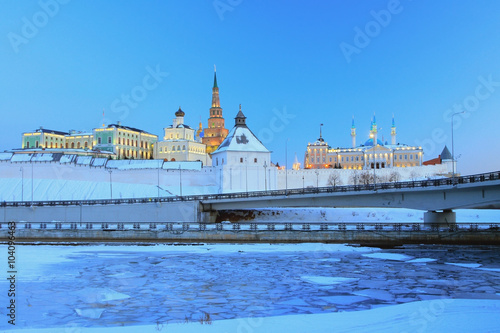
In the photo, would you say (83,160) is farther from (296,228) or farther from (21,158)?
(296,228)

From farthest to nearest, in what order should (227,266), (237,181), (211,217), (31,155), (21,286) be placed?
(31,155)
(237,181)
(211,217)
(227,266)
(21,286)

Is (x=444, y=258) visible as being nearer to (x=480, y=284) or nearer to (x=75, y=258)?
(x=480, y=284)

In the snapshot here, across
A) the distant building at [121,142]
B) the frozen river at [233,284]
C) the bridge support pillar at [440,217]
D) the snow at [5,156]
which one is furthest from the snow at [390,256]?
the distant building at [121,142]

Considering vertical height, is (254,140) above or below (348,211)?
above

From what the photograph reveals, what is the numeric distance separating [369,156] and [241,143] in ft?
152

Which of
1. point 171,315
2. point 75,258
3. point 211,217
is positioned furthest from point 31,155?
point 171,315

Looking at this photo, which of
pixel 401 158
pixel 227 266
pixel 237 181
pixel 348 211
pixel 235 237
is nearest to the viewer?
pixel 227 266

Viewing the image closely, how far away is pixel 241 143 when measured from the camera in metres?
68.6

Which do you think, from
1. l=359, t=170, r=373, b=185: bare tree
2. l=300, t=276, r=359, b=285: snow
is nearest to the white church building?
l=359, t=170, r=373, b=185: bare tree

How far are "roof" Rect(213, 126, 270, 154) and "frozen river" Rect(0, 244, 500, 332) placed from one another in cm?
3997

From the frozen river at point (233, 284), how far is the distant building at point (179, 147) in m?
70.4

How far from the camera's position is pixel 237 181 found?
67312 mm

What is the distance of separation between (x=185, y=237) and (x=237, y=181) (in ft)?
112

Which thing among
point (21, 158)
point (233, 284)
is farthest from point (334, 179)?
point (233, 284)
